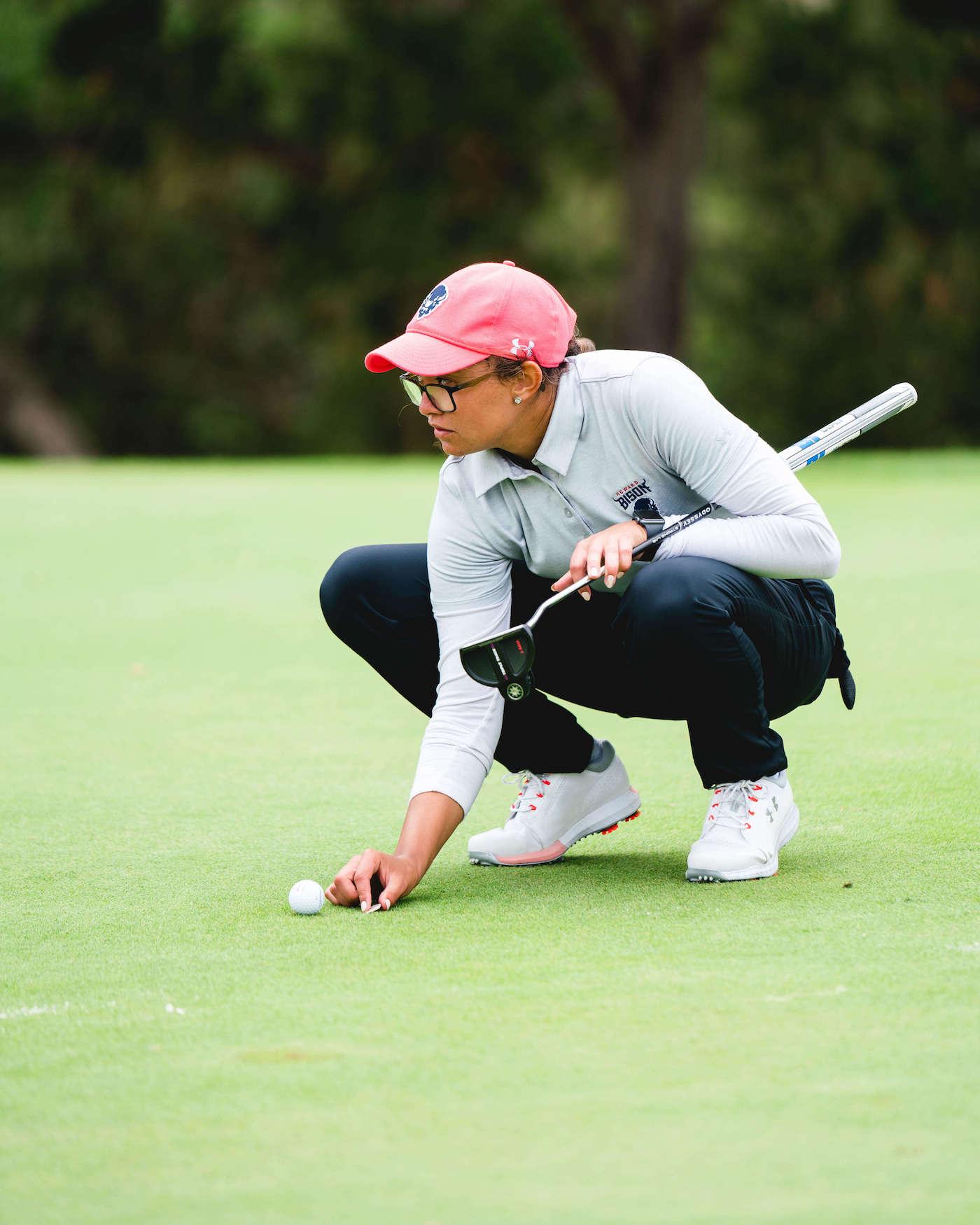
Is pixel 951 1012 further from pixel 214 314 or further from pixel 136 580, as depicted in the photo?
pixel 214 314

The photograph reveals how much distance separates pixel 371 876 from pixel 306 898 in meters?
0.13

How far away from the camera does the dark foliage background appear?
23844mm

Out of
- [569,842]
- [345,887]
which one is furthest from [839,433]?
[345,887]

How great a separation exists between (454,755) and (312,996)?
791 millimetres

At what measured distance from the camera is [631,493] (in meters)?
3.48

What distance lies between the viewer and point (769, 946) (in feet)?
9.41

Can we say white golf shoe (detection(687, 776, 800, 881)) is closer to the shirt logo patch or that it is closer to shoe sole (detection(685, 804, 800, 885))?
shoe sole (detection(685, 804, 800, 885))

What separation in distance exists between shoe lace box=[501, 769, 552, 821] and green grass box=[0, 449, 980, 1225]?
0.50 feet

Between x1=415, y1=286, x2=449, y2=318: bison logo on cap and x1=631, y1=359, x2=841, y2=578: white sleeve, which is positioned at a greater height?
x1=415, y1=286, x2=449, y2=318: bison logo on cap

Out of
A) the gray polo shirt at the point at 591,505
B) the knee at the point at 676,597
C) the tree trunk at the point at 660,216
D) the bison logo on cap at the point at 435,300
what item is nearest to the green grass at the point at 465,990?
the gray polo shirt at the point at 591,505

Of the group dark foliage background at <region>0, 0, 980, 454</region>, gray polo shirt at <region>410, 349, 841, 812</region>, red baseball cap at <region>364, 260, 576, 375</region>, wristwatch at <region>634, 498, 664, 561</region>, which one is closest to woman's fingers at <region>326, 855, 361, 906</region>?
gray polo shirt at <region>410, 349, 841, 812</region>

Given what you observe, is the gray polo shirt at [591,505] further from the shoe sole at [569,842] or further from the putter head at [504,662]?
the shoe sole at [569,842]

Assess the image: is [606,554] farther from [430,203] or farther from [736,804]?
[430,203]

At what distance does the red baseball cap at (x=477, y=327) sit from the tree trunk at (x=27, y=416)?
2581cm
